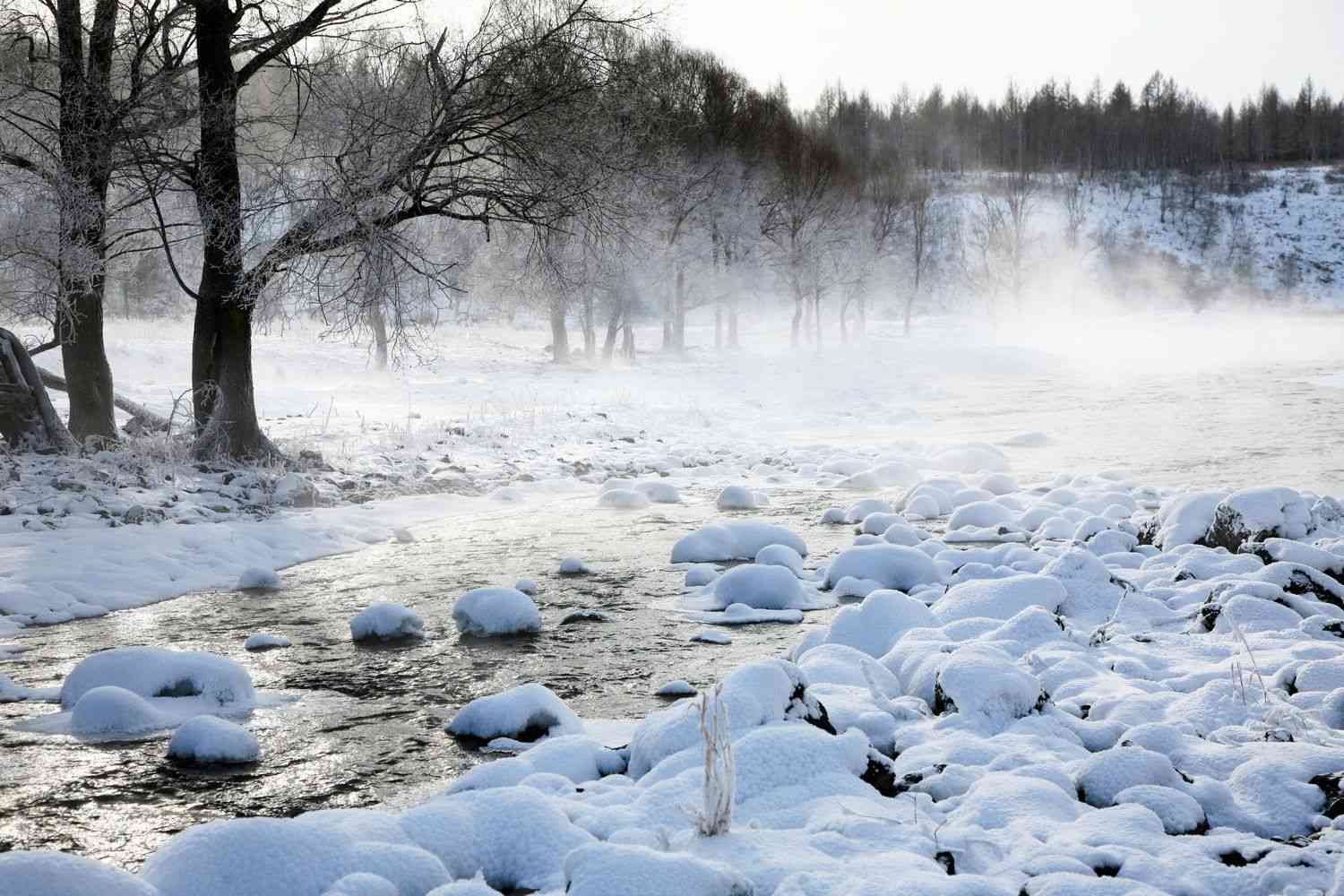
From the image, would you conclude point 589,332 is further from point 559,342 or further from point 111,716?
point 111,716

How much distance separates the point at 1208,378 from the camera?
81.7 feet

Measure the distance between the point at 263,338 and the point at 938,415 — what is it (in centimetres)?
2094

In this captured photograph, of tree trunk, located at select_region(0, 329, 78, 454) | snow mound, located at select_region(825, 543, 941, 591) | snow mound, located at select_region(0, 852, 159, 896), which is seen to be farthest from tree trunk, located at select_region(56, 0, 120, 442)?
snow mound, located at select_region(0, 852, 159, 896)

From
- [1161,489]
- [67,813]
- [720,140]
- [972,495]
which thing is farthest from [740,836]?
[720,140]

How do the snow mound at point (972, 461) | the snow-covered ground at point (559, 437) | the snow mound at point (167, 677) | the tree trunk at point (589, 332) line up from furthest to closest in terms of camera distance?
the tree trunk at point (589, 332) < the snow mound at point (972, 461) < the snow-covered ground at point (559, 437) < the snow mound at point (167, 677)

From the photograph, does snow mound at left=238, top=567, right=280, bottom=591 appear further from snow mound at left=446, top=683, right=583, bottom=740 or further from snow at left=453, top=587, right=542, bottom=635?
snow mound at left=446, top=683, right=583, bottom=740

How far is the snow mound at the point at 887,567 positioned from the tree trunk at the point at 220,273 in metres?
6.14

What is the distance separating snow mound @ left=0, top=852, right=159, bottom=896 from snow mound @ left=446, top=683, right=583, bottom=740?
1648mm

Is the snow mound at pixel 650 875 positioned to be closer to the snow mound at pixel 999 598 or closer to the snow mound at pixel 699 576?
the snow mound at pixel 999 598

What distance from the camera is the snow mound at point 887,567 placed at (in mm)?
6625

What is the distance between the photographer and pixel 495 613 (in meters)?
5.70

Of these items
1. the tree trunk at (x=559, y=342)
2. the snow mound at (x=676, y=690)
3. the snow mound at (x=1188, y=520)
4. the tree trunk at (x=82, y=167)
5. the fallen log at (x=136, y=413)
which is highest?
the tree trunk at (x=82, y=167)

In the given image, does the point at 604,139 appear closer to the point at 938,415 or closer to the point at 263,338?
the point at 938,415

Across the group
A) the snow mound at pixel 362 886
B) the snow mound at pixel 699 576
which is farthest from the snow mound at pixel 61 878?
the snow mound at pixel 699 576
